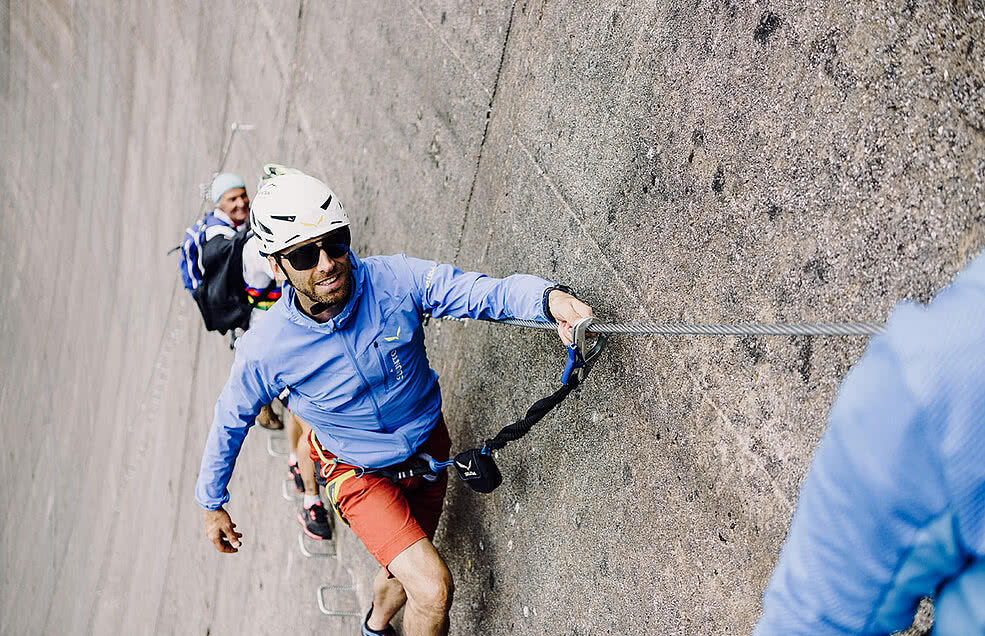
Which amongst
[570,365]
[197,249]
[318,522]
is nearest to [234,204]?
[197,249]

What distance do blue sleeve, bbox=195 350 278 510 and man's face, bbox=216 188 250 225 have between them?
2093mm

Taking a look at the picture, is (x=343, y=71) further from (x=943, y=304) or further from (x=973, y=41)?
(x=943, y=304)

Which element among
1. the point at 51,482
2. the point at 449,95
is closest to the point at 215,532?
the point at 449,95

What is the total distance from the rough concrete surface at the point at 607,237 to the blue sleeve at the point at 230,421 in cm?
104

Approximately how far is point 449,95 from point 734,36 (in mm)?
2308

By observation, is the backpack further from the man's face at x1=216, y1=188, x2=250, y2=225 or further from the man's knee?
the man's knee

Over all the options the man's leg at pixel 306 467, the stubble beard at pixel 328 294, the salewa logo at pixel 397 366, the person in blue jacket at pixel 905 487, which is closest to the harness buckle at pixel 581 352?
the salewa logo at pixel 397 366

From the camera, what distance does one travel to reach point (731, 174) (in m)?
2.52

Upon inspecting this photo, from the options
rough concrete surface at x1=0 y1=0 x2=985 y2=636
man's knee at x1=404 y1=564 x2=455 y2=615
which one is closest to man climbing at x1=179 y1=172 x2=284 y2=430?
rough concrete surface at x1=0 y1=0 x2=985 y2=636

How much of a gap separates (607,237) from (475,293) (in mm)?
514

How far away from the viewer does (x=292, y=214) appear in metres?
3.32

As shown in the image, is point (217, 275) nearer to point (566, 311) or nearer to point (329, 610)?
point (329, 610)

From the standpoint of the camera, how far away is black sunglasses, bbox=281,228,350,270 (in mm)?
3311

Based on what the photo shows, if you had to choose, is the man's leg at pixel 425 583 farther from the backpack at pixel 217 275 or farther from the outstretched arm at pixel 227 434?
the backpack at pixel 217 275
